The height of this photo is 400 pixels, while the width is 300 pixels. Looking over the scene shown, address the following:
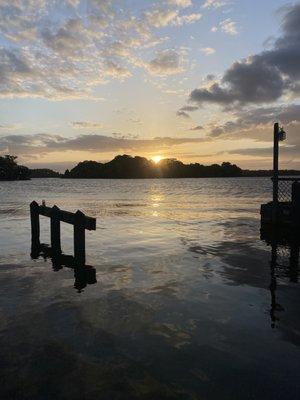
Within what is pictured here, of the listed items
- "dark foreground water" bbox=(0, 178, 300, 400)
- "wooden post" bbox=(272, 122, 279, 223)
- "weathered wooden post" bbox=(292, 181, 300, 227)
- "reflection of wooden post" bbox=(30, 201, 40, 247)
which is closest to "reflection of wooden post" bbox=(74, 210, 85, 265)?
"dark foreground water" bbox=(0, 178, 300, 400)

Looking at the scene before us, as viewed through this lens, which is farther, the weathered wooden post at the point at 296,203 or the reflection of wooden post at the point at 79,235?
the weathered wooden post at the point at 296,203

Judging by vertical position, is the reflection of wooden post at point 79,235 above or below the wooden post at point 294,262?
above

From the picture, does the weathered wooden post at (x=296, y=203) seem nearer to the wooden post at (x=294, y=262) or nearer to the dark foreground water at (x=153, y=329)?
the wooden post at (x=294, y=262)

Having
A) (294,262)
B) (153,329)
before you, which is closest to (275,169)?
(294,262)

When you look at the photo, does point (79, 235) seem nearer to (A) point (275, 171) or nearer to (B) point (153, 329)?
(B) point (153, 329)

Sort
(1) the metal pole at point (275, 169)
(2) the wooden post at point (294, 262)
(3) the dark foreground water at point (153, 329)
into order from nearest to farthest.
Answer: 1. (3) the dark foreground water at point (153, 329)
2. (2) the wooden post at point (294, 262)
3. (1) the metal pole at point (275, 169)

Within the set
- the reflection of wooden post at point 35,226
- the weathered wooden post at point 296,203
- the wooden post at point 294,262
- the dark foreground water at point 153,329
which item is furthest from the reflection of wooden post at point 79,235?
A: the weathered wooden post at point 296,203

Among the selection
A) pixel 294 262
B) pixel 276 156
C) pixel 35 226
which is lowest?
pixel 294 262

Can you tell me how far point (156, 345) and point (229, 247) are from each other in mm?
11455

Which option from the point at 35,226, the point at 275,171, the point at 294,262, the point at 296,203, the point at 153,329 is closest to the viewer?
the point at 153,329

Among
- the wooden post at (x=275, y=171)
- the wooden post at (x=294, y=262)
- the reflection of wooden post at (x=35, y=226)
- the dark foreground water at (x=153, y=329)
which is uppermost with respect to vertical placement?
the wooden post at (x=275, y=171)

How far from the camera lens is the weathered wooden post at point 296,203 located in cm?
2134

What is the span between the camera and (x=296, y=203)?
21.5 metres

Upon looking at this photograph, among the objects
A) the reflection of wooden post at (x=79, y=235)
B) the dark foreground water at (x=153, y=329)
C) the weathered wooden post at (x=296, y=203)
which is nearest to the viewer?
the dark foreground water at (x=153, y=329)
